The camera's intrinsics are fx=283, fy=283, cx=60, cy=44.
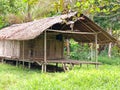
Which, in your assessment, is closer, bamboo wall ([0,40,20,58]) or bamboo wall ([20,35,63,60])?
bamboo wall ([20,35,63,60])

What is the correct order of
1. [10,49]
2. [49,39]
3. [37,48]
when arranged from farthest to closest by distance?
[10,49] < [49,39] < [37,48]

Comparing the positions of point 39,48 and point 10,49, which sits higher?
point 39,48

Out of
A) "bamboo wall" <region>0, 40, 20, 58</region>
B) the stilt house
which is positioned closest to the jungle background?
the stilt house

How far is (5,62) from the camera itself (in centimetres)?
2127

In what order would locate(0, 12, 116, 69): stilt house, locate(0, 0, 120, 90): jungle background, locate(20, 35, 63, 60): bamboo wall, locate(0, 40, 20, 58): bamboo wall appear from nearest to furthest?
locate(0, 0, 120, 90): jungle background
locate(0, 12, 116, 69): stilt house
locate(20, 35, 63, 60): bamboo wall
locate(0, 40, 20, 58): bamboo wall

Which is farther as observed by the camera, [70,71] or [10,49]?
[10,49]

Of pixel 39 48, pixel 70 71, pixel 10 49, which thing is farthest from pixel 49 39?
pixel 70 71

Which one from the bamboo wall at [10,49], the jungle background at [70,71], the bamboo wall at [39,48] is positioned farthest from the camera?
the bamboo wall at [10,49]

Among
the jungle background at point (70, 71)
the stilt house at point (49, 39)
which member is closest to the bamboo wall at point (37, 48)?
the stilt house at point (49, 39)

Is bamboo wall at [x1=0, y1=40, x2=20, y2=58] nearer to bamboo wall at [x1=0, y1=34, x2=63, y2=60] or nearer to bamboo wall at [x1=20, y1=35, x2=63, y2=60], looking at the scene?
bamboo wall at [x1=0, y1=34, x2=63, y2=60]

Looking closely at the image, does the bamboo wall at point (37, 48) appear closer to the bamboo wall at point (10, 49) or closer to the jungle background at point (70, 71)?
the bamboo wall at point (10, 49)

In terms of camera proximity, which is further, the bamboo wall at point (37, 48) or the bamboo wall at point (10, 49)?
the bamboo wall at point (10, 49)

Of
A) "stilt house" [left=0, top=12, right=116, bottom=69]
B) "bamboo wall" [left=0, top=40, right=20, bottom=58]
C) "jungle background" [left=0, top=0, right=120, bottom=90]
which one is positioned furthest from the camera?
"bamboo wall" [left=0, top=40, right=20, bottom=58]

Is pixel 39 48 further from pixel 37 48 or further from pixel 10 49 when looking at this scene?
pixel 10 49
